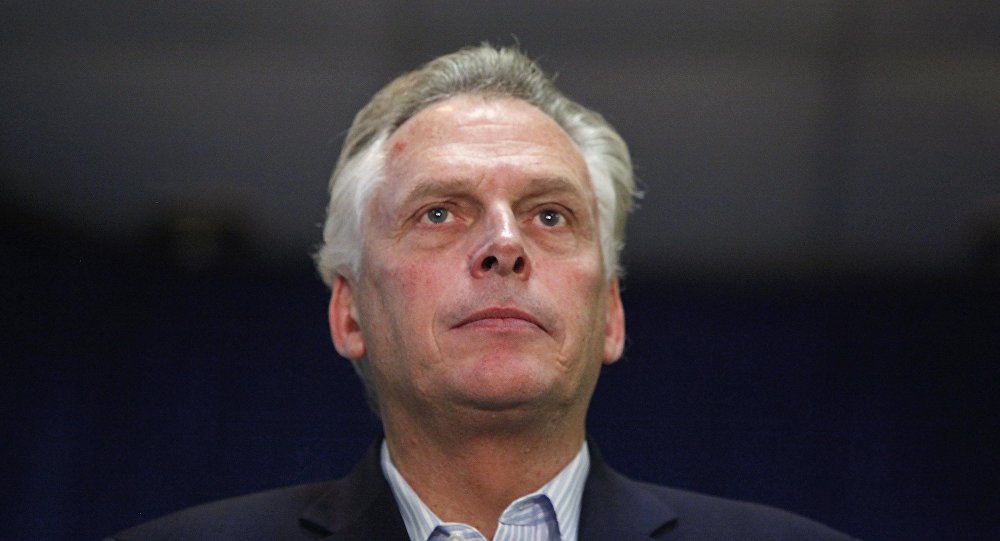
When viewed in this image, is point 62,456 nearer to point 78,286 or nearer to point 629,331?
point 78,286

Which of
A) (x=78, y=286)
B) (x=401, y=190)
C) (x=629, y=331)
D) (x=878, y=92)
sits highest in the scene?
(x=401, y=190)

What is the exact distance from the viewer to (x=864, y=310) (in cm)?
369

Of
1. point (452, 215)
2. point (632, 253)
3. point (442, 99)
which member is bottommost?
point (632, 253)

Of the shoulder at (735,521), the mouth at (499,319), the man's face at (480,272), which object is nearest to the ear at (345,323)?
the man's face at (480,272)

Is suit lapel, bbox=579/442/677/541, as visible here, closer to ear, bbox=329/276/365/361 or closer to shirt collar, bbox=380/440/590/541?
shirt collar, bbox=380/440/590/541

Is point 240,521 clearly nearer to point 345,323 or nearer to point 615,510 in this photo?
point 345,323

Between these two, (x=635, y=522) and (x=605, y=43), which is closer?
(x=635, y=522)

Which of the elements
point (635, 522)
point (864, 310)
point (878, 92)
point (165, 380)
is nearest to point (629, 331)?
point (864, 310)

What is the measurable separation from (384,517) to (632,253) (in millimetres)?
1591

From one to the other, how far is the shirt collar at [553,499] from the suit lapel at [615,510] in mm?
16

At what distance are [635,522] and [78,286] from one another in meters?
1.93

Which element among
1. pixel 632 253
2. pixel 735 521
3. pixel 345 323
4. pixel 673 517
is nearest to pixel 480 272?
pixel 345 323

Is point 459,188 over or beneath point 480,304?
over

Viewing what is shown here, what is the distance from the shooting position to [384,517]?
7.52 ft
